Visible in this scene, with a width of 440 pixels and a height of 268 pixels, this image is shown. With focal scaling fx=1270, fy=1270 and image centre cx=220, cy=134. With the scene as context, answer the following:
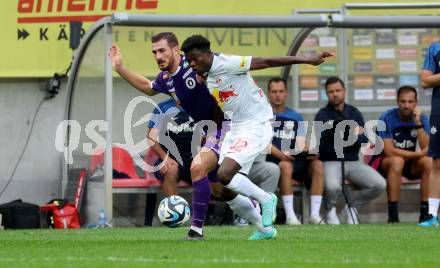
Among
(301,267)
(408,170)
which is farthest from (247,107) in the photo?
(408,170)

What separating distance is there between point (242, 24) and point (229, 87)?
4346 millimetres

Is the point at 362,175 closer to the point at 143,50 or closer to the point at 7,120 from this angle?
the point at 143,50

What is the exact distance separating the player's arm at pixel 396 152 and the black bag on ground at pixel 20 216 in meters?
4.25

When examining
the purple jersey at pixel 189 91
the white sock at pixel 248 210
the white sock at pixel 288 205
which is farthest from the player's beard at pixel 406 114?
the white sock at pixel 248 210

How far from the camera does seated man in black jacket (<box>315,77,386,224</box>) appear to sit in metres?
15.2

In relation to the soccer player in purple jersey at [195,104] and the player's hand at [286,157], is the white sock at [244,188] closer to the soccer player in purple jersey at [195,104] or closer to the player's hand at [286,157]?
the soccer player in purple jersey at [195,104]

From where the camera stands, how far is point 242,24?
14828 millimetres

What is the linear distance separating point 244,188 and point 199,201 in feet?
1.28

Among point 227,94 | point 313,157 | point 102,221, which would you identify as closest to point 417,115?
point 313,157

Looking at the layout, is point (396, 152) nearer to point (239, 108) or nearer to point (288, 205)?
point (288, 205)

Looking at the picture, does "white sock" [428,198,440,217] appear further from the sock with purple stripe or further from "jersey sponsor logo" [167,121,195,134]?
the sock with purple stripe

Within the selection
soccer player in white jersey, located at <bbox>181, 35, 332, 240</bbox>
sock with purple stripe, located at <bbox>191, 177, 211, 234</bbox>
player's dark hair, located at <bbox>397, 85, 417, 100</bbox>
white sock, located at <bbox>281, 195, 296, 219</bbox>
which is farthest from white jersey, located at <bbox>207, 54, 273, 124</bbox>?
player's dark hair, located at <bbox>397, 85, 417, 100</bbox>

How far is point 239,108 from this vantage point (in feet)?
34.9

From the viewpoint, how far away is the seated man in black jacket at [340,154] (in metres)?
15.2
